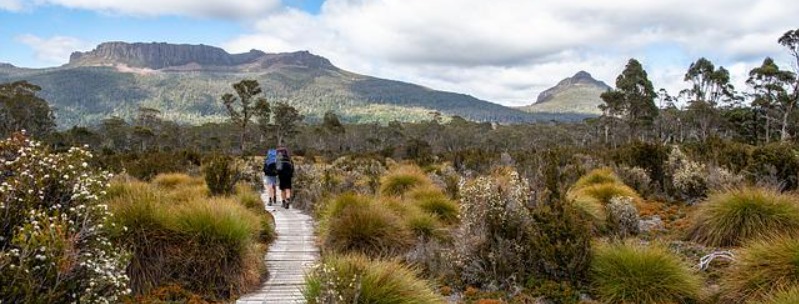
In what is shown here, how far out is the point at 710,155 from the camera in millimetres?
17656

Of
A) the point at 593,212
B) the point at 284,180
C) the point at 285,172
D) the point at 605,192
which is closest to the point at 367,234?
the point at 593,212

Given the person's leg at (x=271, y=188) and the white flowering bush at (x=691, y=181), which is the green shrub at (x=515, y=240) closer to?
the person's leg at (x=271, y=188)

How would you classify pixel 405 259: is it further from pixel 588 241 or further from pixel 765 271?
pixel 765 271

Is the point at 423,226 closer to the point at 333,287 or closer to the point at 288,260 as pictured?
the point at 288,260

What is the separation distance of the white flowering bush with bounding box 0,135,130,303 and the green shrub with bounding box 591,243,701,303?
5675 mm

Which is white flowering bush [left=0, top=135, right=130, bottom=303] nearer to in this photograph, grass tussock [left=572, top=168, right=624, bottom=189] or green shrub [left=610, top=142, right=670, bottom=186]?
grass tussock [left=572, top=168, right=624, bottom=189]

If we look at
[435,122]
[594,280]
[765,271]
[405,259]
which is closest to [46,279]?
[405,259]

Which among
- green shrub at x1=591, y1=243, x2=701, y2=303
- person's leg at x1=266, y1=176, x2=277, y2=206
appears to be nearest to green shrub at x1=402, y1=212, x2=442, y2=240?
green shrub at x1=591, y1=243, x2=701, y2=303

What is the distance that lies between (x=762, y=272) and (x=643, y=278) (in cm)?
132

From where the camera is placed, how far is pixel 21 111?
54.9m

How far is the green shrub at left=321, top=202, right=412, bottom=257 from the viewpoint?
28.9 ft

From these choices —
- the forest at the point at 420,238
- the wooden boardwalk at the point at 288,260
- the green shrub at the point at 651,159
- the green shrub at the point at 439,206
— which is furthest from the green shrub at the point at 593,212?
the green shrub at the point at 651,159

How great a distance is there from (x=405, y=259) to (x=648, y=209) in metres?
7.42

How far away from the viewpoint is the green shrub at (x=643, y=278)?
7.03 meters
